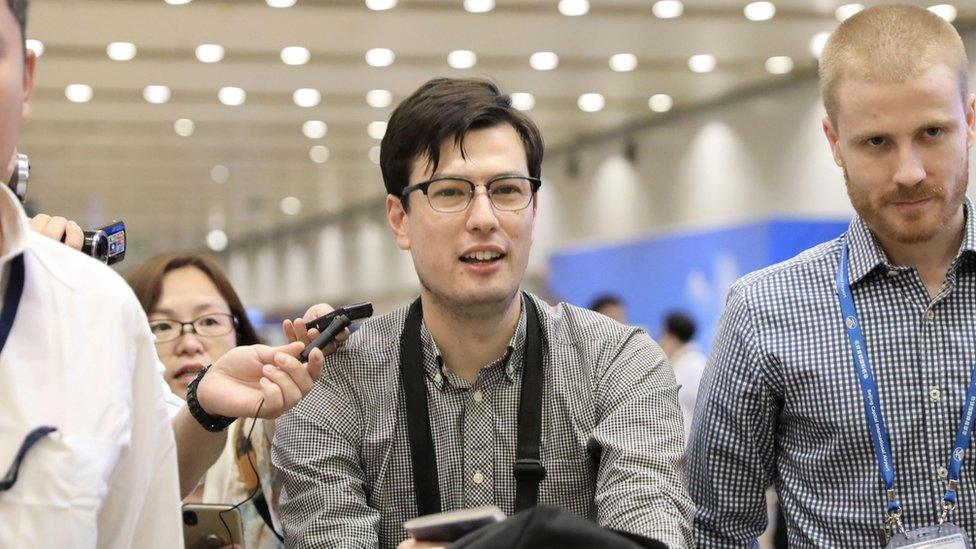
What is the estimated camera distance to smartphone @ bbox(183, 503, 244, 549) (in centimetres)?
282

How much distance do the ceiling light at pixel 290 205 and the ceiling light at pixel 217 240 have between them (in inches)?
193

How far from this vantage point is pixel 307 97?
1581 centimetres

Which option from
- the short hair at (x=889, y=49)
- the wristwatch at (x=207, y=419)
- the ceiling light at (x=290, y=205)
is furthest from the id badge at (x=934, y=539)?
the ceiling light at (x=290, y=205)

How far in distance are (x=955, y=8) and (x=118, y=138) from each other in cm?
1191

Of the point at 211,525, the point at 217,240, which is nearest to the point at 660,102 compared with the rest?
the point at 211,525

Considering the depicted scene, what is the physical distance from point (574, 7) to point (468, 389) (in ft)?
30.8

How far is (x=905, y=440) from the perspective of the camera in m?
2.49

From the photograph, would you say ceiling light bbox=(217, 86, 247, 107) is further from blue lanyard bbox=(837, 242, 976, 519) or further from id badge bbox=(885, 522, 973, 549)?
id badge bbox=(885, 522, 973, 549)

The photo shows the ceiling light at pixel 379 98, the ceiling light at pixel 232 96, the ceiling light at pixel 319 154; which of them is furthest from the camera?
the ceiling light at pixel 319 154

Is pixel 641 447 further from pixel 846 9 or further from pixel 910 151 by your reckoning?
pixel 846 9

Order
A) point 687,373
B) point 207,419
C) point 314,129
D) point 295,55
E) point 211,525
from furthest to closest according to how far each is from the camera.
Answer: point 314,129 < point 295,55 < point 687,373 < point 211,525 < point 207,419

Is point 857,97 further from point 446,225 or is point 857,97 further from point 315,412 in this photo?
point 315,412

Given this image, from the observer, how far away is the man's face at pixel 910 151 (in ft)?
7.94

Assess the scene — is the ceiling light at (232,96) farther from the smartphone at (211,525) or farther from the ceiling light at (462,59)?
the smartphone at (211,525)
